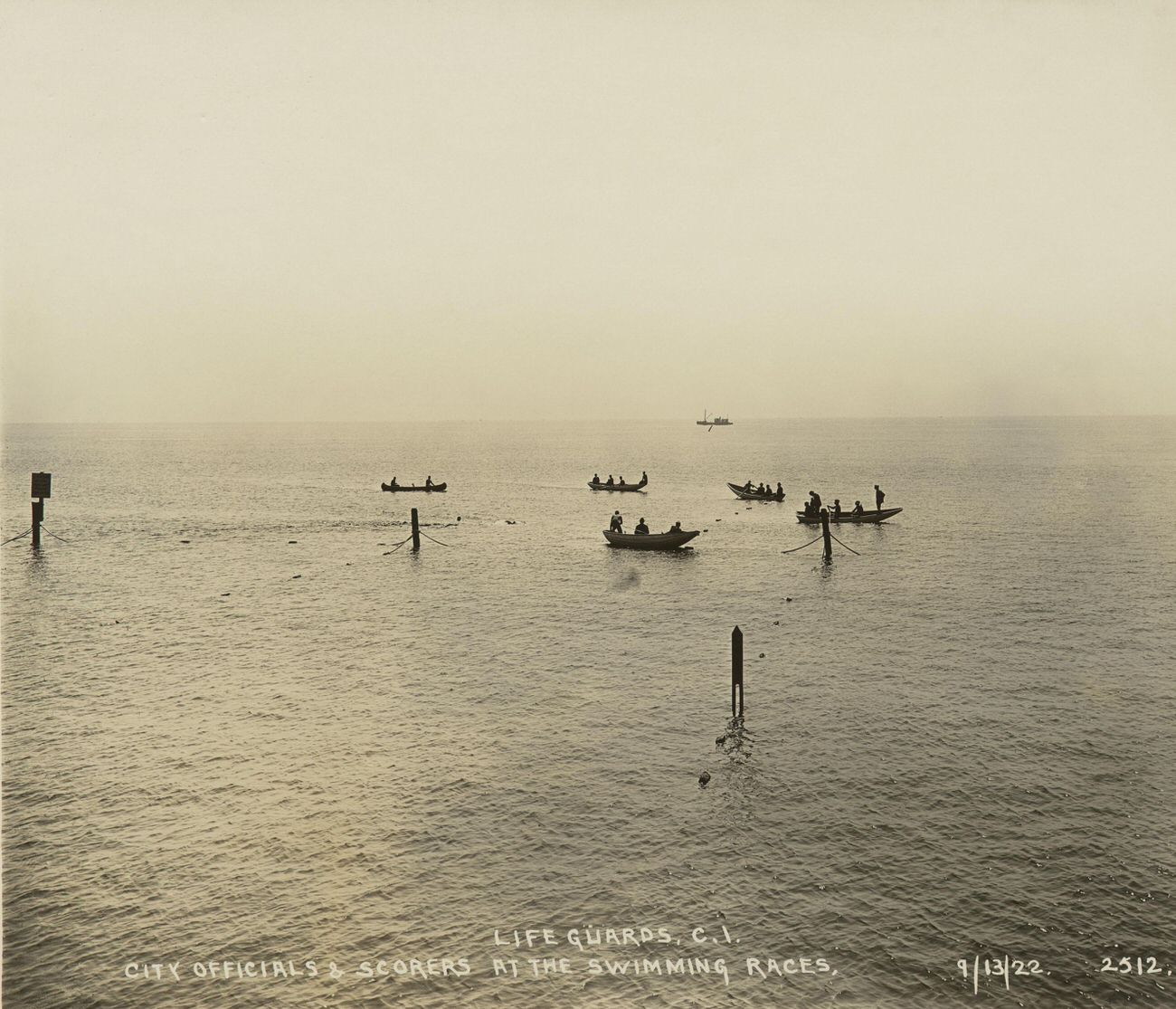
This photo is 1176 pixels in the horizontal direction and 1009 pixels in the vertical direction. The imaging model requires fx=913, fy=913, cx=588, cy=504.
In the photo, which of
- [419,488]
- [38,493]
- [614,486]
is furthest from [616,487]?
[38,493]

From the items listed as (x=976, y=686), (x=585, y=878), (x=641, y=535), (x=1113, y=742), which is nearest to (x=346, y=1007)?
(x=585, y=878)

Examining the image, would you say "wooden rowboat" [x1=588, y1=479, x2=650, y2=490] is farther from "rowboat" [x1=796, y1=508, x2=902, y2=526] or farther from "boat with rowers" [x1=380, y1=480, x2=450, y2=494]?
"rowboat" [x1=796, y1=508, x2=902, y2=526]

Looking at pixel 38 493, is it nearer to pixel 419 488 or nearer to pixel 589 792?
pixel 419 488

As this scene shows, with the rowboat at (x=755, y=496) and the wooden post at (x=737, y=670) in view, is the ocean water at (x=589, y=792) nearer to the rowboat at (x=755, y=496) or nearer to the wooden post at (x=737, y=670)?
the wooden post at (x=737, y=670)

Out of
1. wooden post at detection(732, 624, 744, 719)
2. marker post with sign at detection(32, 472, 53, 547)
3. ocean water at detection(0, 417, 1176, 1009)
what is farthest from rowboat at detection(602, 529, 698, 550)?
marker post with sign at detection(32, 472, 53, 547)

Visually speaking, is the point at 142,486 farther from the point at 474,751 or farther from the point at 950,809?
the point at 950,809

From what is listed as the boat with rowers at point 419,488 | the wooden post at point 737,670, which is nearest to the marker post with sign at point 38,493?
the boat with rowers at point 419,488

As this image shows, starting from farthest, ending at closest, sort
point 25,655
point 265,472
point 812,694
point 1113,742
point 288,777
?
point 265,472 → point 25,655 → point 812,694 → point 1113,742 → point 288,777

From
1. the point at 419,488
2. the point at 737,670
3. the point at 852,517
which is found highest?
the point at 419,488

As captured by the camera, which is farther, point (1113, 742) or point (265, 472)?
point (265, 472)
